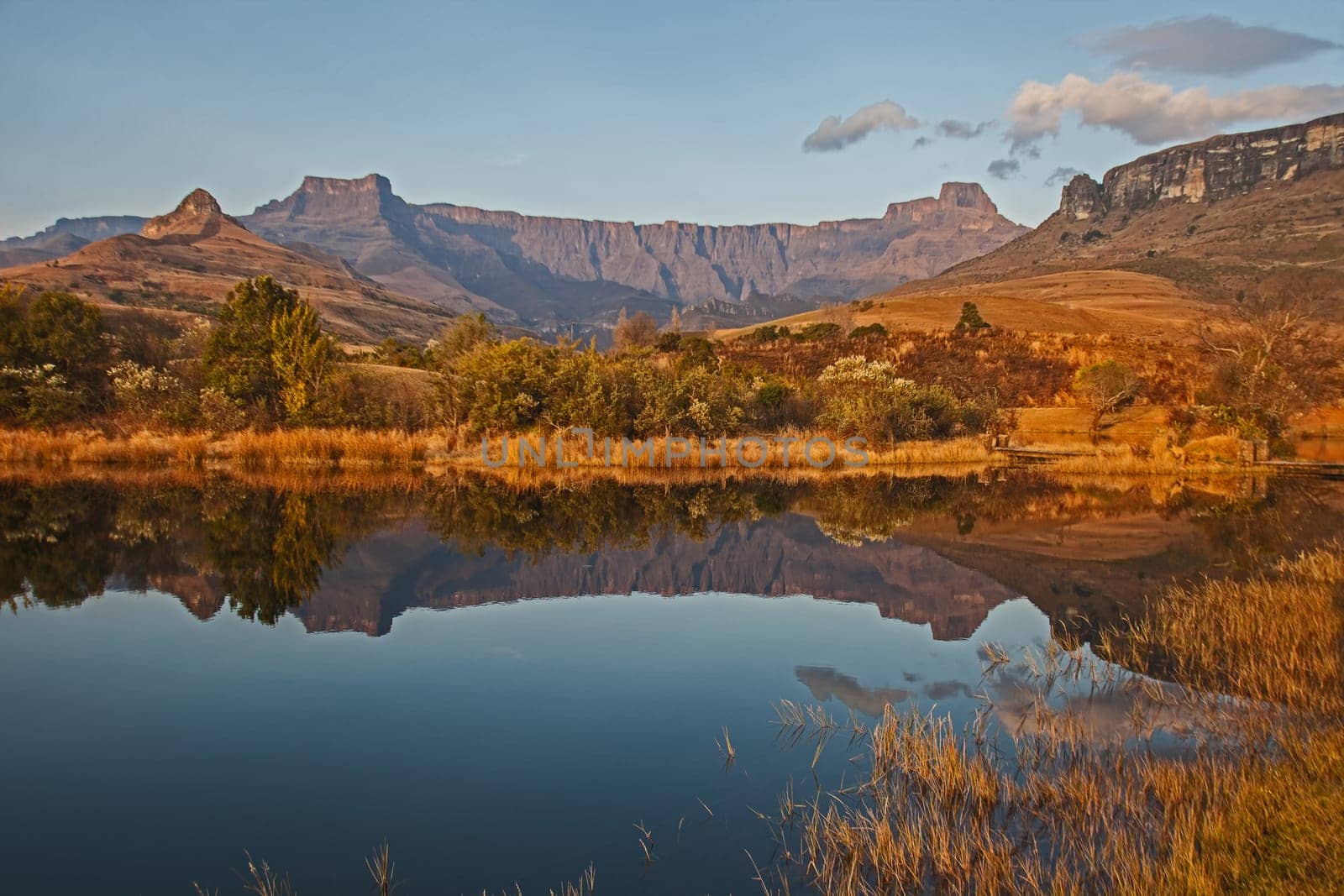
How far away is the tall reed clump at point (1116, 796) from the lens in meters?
5.67

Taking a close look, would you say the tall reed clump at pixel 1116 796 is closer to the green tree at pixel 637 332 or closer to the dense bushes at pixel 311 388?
the dense bushes at pixel 311 388

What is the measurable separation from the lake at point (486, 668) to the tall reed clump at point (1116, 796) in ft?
1.96

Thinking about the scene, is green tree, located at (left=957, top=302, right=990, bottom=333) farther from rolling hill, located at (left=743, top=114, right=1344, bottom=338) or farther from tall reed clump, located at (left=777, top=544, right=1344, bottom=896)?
tall reed clump, located at (left=777, top=544, right=1344, bottom=896)

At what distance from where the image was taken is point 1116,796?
6898mm

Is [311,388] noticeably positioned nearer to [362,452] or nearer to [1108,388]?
[362,452]

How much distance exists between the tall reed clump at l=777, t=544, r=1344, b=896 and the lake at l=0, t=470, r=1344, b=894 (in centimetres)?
60

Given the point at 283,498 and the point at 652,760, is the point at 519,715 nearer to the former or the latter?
the point at 652,760

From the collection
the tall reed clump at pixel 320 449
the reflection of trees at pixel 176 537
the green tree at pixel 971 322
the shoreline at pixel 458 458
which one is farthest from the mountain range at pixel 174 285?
the reflection of trees at pixel 176 537

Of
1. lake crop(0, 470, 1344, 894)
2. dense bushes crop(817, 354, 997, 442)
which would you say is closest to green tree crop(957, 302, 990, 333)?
dense bushes crop(817, 354, 997, 442)

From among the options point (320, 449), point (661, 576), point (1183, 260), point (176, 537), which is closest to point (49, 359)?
point (320, 449)

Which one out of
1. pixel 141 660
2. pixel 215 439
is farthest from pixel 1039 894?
pixel 215 439

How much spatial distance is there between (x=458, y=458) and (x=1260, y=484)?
26154mm

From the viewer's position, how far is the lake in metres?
6.52

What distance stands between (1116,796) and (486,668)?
22.9 feet
